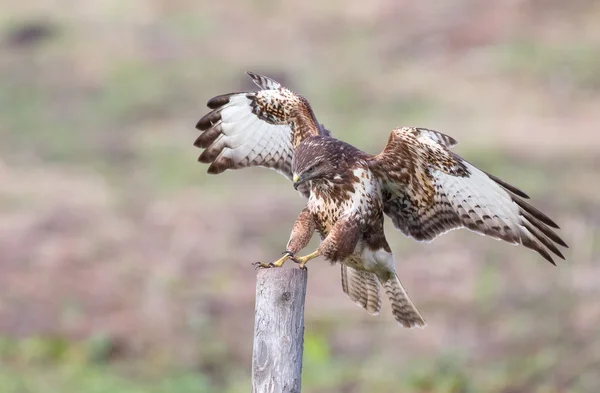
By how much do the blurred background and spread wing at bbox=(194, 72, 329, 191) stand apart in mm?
2941

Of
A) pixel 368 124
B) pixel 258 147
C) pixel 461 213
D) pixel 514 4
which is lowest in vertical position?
pixel 461 213

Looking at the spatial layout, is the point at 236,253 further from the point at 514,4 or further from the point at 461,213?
the point at 514,4

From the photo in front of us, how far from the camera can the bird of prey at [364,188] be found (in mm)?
5738

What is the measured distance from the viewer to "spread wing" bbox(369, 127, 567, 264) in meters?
5.70

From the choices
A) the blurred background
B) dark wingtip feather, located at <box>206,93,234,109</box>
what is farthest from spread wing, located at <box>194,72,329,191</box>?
the blurred background

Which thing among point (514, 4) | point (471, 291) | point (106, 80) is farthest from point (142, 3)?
point (471, 291)

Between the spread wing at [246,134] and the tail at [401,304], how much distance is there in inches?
36.6

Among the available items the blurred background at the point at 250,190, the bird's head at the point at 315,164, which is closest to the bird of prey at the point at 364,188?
the bird's head at the point at 315,164

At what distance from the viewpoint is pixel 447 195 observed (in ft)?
19.8

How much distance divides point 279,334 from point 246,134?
1.95 metres

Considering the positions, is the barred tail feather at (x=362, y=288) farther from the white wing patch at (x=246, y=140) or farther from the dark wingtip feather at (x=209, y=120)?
the dark wingtip feather at (x=209, y=120)

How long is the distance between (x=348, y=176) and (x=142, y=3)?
17.9 meters

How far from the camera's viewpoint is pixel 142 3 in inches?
905

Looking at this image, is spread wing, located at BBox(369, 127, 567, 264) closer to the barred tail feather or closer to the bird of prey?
the bird of prey
